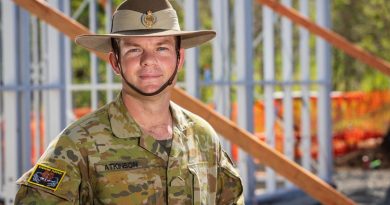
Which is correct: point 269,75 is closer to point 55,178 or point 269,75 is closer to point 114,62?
point 114,62

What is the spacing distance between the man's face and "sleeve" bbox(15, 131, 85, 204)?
11.3 inches

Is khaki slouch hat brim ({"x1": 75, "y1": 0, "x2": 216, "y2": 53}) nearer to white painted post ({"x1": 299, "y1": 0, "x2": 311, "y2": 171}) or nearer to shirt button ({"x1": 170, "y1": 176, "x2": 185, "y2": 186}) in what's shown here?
shirt button ({"x1": 170, "y1": 176, "x2": 185, "y2": 186})

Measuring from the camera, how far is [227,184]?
293 cm

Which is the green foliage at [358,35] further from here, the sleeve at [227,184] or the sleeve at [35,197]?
the sleeve at [35,197]

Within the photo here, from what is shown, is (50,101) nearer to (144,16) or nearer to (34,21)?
(34,21)

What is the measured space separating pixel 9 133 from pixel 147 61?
371 centimetres

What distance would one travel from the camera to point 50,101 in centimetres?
638

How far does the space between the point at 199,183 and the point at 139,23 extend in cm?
51

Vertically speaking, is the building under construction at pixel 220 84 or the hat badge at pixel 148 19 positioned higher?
the hat badge at pixel 148 19

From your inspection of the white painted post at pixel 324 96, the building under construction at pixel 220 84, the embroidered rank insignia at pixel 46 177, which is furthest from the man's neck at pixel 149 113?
the white painted post at pixel 324 96

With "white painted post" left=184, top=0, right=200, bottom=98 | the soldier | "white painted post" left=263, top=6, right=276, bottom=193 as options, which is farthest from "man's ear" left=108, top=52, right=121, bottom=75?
"white painted post" left=263, top=6, right=276, bottom=193

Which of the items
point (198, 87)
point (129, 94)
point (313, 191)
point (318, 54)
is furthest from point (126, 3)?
point (318, 54)

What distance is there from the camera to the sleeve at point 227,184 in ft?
9.59

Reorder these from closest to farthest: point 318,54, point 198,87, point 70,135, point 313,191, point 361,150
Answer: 1. point 70,135
2. point 313,191
3. point 198,87
4. point 318,54
5. point 361,150
